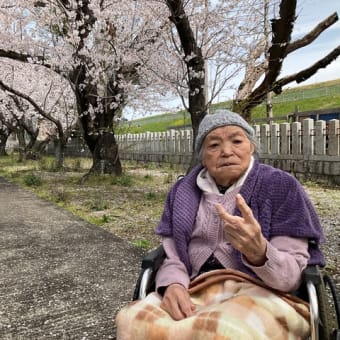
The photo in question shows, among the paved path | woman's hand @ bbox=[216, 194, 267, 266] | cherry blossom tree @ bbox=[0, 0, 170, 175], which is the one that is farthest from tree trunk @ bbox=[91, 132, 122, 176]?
woman's hand @ bbox=[216, 194, 267, 266]

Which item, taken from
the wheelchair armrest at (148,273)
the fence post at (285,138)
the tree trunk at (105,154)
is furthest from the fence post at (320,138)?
the wheelchair armrest at (148,273)

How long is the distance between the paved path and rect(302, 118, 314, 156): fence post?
5.98m

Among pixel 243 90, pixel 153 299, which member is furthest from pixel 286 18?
pixel 153 299

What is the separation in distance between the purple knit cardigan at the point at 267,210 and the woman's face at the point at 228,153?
7 cm

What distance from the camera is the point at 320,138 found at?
9352 mm

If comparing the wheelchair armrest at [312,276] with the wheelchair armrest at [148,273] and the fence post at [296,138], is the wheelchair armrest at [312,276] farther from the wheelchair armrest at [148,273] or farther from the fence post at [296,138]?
the fence post at [296,138]

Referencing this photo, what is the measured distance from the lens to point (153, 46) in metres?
10.6

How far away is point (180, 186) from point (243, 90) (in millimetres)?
5908

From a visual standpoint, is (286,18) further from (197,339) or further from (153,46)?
(153,46)

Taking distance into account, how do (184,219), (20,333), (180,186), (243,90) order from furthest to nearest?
(243,90)
(20,333)
(180,186)
(184,219)

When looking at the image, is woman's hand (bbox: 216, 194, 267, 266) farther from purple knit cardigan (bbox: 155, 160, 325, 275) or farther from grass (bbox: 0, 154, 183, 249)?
grass (bbox: 0, 154, 183, 249)

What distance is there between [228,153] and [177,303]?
26.5 inches

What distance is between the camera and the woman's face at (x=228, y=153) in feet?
6.13

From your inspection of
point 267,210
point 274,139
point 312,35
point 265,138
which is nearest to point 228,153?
point 267,210
